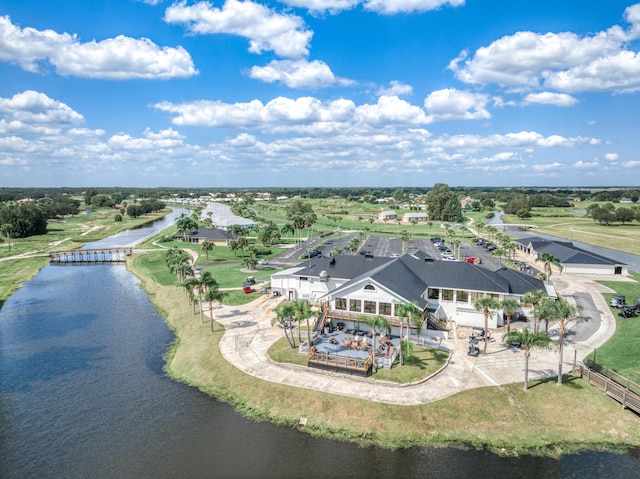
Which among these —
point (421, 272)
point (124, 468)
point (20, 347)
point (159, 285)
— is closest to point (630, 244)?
point (421, 272)

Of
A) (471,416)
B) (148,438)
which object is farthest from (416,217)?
(148,438)

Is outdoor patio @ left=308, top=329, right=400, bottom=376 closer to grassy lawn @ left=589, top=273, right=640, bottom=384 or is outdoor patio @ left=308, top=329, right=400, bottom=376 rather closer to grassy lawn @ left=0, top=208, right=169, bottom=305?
grassy lawn @ left=589, top=273, right=640, bottom=384

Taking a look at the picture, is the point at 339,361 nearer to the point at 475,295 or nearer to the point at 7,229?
the point at 475,295

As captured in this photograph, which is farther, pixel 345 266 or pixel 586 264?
pixel 586 264

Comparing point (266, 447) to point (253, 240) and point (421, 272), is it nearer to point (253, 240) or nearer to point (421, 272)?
point (421, 272)

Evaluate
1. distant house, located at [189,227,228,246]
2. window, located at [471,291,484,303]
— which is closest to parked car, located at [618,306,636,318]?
window, located at [471,291,484,303]

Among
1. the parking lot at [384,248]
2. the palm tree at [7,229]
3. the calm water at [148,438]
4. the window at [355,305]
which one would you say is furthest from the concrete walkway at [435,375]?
the palm tree at [7,229]

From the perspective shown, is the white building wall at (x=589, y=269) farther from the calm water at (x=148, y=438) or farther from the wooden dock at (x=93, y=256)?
the wooden dock at (x=93, y=256)
